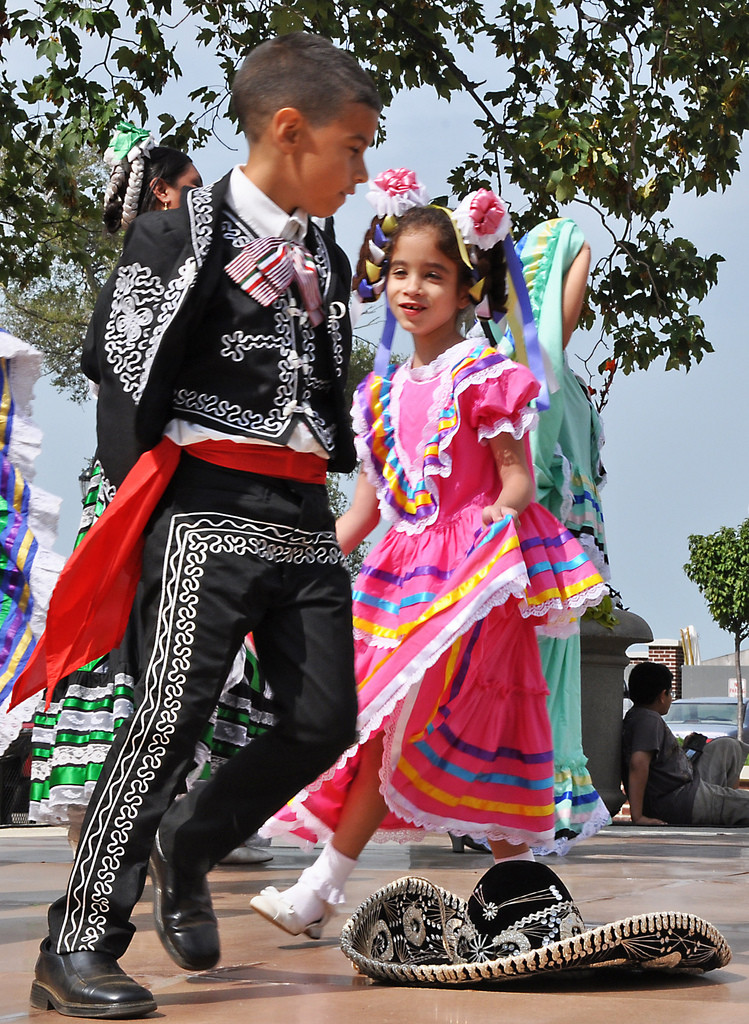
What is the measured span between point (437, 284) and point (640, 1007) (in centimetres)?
199

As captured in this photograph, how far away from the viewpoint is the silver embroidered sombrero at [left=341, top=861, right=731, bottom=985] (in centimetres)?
275

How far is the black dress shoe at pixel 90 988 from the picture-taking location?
238 cm

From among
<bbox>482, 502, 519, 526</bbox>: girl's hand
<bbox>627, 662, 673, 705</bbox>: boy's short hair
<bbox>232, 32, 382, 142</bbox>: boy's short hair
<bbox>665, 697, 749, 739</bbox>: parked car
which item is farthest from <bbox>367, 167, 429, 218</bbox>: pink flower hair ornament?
<bbox>665, 697, 749, 739</bbox>: parked car

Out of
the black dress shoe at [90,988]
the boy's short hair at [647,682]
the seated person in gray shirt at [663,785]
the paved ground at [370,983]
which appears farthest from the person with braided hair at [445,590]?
the boy's short hair at [647,682]

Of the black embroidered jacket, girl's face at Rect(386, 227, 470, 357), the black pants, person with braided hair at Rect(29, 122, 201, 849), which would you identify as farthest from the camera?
person with braided hair at Rect(29, 122, 201, 849)

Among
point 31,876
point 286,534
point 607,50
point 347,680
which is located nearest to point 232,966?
point 347,680

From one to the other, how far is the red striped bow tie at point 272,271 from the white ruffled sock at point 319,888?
1.22m

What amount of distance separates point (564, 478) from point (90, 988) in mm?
3294

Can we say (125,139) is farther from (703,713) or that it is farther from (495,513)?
(703,713)

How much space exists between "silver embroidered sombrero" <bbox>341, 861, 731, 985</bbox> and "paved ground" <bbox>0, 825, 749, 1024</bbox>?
0.13ft

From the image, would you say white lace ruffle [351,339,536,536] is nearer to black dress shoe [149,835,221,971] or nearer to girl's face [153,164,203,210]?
girl's face [153,164,203,210]

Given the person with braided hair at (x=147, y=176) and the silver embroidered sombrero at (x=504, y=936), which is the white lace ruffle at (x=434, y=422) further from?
the silver embroidered sombrero at (x=504, y=936)

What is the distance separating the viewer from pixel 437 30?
10070mm

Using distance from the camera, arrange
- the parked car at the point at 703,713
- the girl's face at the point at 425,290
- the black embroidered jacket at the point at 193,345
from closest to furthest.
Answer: the black embroidered jacket at the point at 193,345, the girl's face at the point at 425,290, the parked car at the point at 703,713
